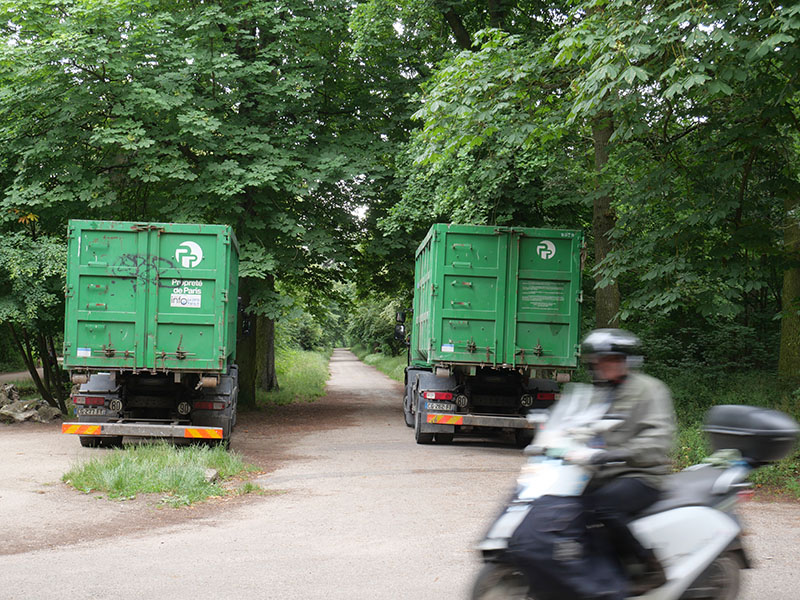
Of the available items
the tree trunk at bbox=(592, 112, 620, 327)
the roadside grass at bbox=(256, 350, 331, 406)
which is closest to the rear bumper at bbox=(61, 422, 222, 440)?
the tree trunk at bbox=(592, 112, 620, 327)

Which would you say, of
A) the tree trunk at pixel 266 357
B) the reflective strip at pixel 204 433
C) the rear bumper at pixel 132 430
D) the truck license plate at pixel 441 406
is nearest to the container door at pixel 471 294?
the truck license plate at pixel 441 406

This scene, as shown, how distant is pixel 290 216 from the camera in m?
17.1

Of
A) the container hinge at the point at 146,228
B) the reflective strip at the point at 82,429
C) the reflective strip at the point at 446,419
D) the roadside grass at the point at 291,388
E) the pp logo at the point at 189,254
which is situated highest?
the container hinge at the point at 146,228

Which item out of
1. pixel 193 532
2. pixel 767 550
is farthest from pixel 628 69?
pixel 193 532

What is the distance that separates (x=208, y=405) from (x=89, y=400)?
5.56 feet

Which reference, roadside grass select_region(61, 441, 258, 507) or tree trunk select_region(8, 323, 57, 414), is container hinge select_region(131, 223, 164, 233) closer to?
roadside grass select_region(61, 441, 258, 507)

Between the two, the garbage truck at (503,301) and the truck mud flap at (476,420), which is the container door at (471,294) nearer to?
the garbage truck at (503,301)

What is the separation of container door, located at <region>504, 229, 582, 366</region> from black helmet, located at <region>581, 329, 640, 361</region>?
827 centimetres

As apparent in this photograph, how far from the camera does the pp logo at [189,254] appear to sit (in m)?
11.3

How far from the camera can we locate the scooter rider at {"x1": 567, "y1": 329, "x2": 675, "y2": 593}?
3.82 m

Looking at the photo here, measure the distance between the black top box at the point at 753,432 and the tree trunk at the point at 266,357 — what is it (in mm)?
20400

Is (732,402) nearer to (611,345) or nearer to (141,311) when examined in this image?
(141,311)

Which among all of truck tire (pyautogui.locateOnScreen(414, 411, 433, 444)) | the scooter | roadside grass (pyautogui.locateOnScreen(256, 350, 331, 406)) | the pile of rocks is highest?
the scooter

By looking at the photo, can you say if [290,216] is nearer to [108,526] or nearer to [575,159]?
[575,159]
